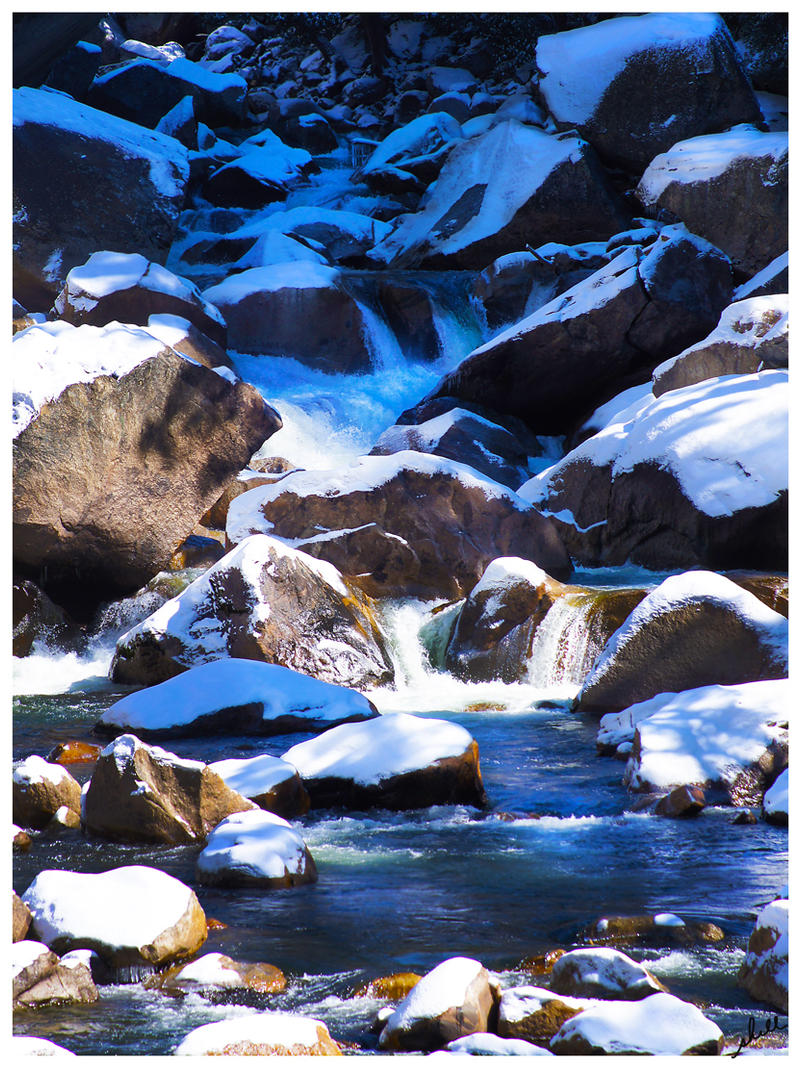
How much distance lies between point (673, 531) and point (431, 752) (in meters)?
5.69

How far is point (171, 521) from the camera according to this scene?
9961mm

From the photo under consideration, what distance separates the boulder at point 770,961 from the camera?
2824mm

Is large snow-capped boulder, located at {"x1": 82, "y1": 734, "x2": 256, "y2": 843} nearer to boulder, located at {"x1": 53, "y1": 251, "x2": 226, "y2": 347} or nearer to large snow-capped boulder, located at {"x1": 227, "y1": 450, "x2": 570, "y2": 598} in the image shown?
large snow-capped boulder, located at {"x1": 227, "y1": 450, "x2": 570, "y2": 598}

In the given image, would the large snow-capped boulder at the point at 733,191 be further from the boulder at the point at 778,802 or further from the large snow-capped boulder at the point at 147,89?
the boulder at the point at 778,802

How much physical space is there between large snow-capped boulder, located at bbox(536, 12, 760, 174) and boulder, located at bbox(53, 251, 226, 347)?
29.1 feet

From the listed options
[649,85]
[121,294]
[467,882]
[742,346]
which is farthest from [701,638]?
[649,85]

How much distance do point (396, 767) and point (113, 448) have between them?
17.9 feet

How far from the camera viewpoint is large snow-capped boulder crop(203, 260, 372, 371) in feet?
54.5

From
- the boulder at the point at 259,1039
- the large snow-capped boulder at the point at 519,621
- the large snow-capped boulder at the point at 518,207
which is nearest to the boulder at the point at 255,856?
the boulder at the point at 259,1039

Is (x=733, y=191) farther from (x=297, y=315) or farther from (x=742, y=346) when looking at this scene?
(x=297, y=315)

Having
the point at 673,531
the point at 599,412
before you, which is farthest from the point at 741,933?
the point at 599,412

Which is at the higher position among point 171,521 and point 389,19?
point 389,19

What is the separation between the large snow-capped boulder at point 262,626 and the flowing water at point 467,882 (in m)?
0.71

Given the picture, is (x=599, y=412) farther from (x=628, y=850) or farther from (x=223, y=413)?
(x=628, y=850)
